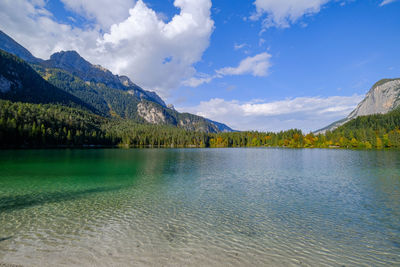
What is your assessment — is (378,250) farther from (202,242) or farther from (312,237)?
(202,242)

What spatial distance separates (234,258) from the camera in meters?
9.17

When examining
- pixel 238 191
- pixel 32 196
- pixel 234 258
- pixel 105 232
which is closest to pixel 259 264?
pixel 234 258

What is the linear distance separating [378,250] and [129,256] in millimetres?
11819

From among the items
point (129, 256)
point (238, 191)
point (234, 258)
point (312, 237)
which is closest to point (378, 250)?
point (312, 237)

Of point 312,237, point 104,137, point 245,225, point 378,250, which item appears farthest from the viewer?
point 104,137

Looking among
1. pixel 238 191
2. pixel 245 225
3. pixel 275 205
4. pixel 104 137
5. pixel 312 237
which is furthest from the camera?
pixel 104 137

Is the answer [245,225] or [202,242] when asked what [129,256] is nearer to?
[202,242]

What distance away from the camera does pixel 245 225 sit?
13.2m

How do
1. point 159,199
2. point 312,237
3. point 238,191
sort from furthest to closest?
point 238,191 < point 159,199 < point 312,237

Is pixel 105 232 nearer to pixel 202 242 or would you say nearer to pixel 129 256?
pixel 129 256

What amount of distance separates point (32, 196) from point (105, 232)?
43.7 ft

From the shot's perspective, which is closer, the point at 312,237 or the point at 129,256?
the point at 129,256

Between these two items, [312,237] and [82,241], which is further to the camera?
[312,237]

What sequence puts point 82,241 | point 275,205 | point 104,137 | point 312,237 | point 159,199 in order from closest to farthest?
point 82,241, point 312,237, point 275,205, point 159,199, point 104,137
